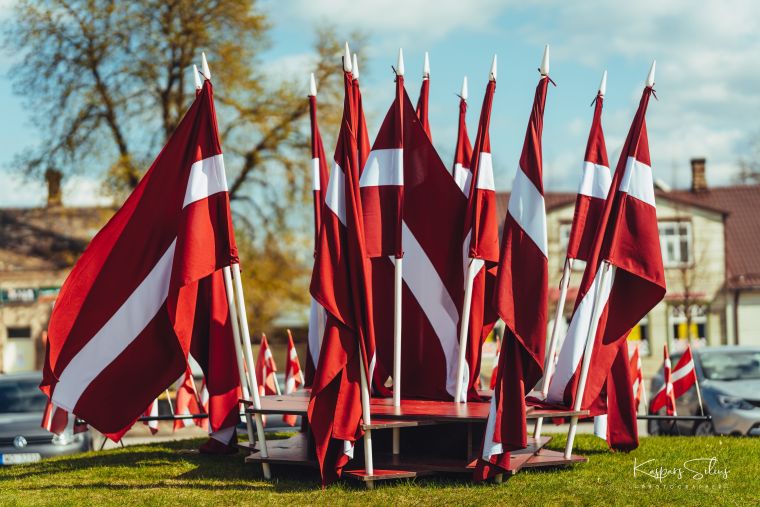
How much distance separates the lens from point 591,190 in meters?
10.2

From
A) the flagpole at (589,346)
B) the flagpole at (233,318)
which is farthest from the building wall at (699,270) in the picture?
the flagpole at (233,318)

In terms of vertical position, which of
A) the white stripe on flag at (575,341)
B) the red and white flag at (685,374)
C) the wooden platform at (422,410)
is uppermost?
the white stripe on flag at (575,341)

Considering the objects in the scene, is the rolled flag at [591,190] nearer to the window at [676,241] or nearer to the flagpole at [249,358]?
the flagpole at [249,358]

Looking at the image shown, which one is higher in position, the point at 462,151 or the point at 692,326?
the point at 462,151

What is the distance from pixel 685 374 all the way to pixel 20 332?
3808 cm

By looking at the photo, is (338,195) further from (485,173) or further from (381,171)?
(485,173)

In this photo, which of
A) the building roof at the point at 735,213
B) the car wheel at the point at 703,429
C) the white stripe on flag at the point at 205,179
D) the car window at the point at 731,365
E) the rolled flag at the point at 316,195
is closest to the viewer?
the white stripe on flag at the point at 205,179

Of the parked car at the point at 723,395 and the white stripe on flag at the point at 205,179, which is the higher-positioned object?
the white stripe on flag at the point at 205,179

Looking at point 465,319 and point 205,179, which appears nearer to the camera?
point 205,179

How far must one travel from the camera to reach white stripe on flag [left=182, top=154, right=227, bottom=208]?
9102 millimetres

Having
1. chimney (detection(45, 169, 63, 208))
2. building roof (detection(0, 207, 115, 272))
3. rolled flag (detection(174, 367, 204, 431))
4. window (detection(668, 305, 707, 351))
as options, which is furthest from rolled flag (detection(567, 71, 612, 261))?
building roof (detection(0, 207, 115, 272))

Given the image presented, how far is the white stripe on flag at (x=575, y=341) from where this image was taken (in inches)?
378

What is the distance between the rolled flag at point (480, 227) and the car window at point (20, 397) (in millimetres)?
7828

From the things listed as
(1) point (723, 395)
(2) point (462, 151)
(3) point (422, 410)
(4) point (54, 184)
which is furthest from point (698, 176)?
(3) point (422, 410)
